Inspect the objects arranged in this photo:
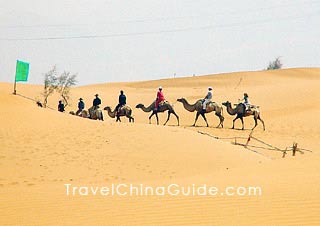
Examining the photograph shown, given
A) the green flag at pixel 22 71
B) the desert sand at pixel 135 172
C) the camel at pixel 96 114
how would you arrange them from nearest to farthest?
the desert sand at pixel 135 172 < the green flag at pixel 22 71 < the camel at pixel 96 114

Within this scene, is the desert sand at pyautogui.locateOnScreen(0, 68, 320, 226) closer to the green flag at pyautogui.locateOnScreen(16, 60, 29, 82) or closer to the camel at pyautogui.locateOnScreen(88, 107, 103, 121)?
the green flag at pyautogui.locateOnScreen(16, 60, 29, 82)

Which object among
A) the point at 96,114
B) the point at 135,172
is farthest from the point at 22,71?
the point at 135,172

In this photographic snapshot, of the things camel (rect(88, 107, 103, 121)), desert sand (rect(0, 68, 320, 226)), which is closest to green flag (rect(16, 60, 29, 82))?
desert sand (rect(0, 68, 320, 226))

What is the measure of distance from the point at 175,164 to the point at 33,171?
355 centimetres

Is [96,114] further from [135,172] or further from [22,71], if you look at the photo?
[135,172]

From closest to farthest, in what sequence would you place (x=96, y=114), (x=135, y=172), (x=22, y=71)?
(x=135, y=172)
(x=22, y=71)
(x=96, y=114)

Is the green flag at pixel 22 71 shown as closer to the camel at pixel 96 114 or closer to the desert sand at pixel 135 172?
the desert sand at pixel 135 172

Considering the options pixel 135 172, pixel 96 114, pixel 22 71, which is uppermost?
pixel 22 71

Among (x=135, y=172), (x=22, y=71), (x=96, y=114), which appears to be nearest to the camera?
(x=135, y=172)

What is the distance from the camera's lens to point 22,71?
76.2ft

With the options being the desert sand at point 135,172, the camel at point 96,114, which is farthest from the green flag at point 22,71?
the camel at point 96,114

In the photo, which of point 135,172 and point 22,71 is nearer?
point 135,172

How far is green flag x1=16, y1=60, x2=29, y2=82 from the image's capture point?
22900mm

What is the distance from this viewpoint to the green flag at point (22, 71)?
22.9 metres
